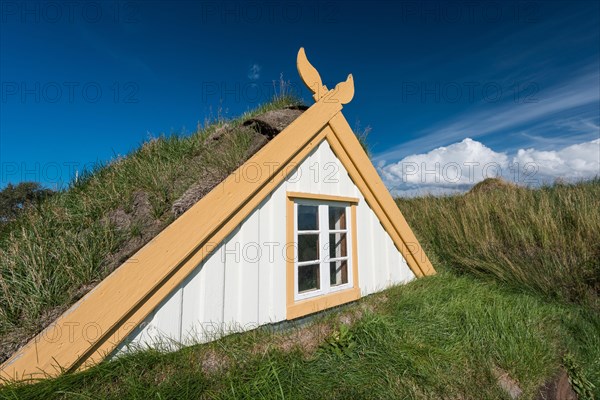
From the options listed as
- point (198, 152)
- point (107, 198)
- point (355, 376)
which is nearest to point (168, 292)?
point (107, 198)

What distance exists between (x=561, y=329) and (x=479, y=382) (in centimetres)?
218

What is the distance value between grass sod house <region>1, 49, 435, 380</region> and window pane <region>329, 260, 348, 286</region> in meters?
0.01

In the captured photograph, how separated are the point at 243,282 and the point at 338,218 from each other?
1.81m

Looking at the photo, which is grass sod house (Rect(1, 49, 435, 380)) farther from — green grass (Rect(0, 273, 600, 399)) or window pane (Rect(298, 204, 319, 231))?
green grass (Rect(0, 273, 600, 399))

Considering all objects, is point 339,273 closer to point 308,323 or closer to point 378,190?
point 308,323

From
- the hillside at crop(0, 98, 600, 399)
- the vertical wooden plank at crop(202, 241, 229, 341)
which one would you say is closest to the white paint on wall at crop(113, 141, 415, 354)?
the vertical wooden plank at crop(202, 241, 229, 341)

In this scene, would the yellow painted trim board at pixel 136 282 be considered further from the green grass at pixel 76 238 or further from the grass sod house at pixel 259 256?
the green grass at pixel 76 238

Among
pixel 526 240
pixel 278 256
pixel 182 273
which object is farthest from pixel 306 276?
pixel 526 240

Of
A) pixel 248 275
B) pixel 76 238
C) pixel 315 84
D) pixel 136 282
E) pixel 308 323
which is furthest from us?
pixel 315 84

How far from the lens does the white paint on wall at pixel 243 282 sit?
240 centimetres

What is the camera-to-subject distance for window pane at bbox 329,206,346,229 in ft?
13.5

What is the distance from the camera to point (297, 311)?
319 centimetres

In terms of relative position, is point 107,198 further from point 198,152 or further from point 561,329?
point 561,329

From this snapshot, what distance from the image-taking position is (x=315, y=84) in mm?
3943
